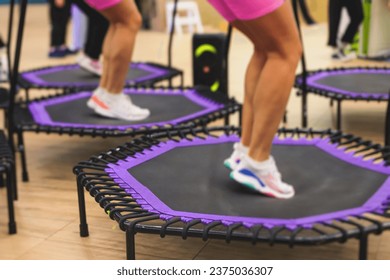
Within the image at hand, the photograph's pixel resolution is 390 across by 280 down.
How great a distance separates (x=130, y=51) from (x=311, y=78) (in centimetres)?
114

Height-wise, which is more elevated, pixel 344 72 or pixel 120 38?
pixel 120 38

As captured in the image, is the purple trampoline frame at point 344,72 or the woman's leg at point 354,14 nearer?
the purple trampoline frame at point 344,72

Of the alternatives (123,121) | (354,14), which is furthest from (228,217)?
(354,14)

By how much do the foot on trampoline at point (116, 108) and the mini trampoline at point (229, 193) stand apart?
1.20ft

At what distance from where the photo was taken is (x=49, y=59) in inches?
230

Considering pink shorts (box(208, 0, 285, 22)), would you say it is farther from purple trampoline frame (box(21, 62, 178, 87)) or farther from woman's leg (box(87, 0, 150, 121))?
purple trampoline frame (box(21, 62, 178, 87))

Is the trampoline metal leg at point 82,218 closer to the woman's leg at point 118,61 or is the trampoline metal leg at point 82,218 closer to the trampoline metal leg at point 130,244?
the trampoline metal leg at point 130,244

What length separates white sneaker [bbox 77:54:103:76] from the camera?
12.6 feet

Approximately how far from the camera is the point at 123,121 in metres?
2.73

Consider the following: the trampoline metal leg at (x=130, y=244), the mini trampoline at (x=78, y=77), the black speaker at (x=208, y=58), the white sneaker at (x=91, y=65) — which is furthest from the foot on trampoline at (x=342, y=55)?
the trampoline metal leg at (x=130, y=244)

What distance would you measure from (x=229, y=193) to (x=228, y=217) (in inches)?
8.9

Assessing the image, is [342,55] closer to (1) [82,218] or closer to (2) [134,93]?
(2) [134,93]

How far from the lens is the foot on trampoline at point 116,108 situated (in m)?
2.77
